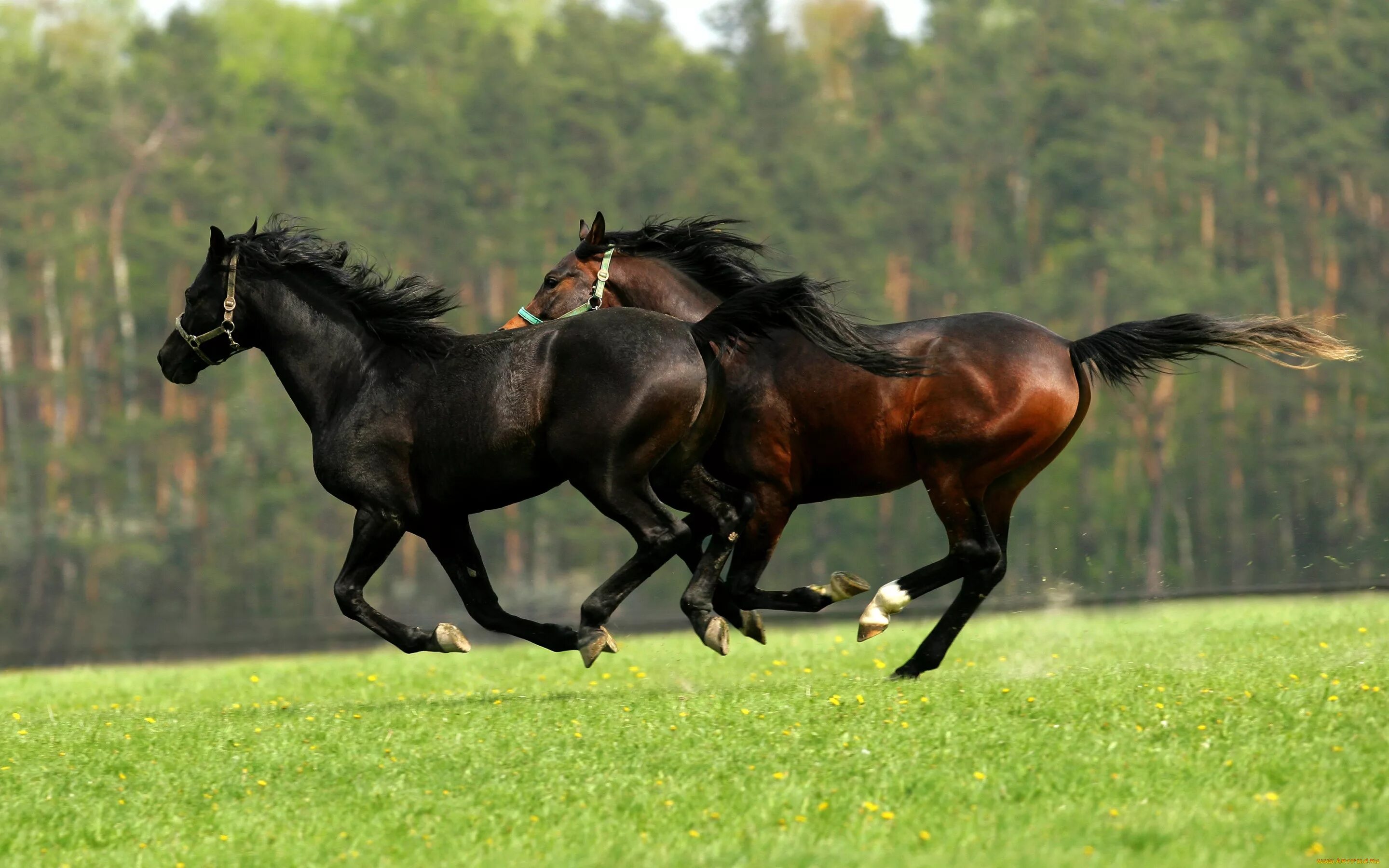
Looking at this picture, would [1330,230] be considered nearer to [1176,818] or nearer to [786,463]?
[786,463]

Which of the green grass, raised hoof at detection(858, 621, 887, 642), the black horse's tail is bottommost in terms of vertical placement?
the green grass

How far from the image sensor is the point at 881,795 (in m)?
6.54

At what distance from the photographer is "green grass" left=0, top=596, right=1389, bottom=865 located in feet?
19.8

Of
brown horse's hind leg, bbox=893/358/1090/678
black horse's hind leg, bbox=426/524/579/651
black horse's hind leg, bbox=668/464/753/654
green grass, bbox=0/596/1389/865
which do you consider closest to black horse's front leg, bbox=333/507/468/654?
black horse's hind leg, bbox=426/524/579/651

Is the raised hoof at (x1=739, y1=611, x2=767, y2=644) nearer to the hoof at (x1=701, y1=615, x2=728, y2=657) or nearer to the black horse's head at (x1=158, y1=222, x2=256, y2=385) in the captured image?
the hoof at (x1=701, y1=615, x2=728, y2=657)

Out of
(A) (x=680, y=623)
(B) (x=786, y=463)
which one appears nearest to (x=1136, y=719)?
(B) (x=786, y=463)

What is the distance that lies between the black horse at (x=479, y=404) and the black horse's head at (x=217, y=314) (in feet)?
0.04

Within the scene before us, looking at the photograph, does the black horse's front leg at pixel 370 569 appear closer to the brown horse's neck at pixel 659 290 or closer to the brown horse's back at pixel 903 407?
the brown horse's back at pixel 903 407

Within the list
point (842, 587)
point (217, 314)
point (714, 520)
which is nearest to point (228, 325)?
point (217, 314)

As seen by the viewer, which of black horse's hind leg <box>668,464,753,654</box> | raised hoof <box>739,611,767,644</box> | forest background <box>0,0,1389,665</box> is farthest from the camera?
forest background <box>0,0,1389,665</box>

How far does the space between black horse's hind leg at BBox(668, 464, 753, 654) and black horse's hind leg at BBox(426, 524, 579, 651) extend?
0.68 meters

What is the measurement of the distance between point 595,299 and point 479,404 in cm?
139

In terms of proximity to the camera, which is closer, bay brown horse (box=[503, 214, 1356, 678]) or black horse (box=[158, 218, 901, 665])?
black horse (box=[158, 218, 901, 665])

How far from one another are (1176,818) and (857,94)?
179 feet
